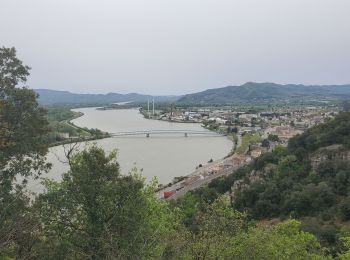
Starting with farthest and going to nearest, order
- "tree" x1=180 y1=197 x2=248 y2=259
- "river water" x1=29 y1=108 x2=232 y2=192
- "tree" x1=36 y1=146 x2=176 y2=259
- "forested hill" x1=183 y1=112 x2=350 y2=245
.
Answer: "river water" x1=29 y1=108 x2=232 y2=192, "forested hill" x1=183 y1=112 x2=350 y2=245, "tree" x1=180 y1=197 x2=248 y2=259, "tree" x1=36 y1=146 x2=176 y2=259

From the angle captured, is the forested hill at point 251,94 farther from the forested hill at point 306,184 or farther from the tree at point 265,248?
the tree at point 265,248

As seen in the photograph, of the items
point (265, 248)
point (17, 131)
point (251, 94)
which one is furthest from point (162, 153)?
point (251, 94)

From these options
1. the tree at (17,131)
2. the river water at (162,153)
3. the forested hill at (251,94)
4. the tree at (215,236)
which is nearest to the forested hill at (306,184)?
the tree at (215,236)

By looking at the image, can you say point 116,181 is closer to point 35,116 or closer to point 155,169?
point 35,116

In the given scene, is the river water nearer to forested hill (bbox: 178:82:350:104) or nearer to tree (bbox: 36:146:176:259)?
tree (bbox: 36:146:176:259)

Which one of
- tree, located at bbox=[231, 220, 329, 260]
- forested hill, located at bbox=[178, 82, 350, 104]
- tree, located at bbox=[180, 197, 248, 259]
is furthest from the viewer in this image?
forested hill, located at bbox=[178, 82, 350, 104]

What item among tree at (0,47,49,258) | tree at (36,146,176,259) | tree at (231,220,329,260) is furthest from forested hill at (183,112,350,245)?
tree at (0,47,49,258)

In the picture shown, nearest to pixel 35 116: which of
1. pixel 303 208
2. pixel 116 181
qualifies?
pixel 116 181

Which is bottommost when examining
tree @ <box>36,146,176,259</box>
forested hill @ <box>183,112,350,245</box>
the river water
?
the river water

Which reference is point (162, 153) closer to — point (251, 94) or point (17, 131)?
point (17, 131)
